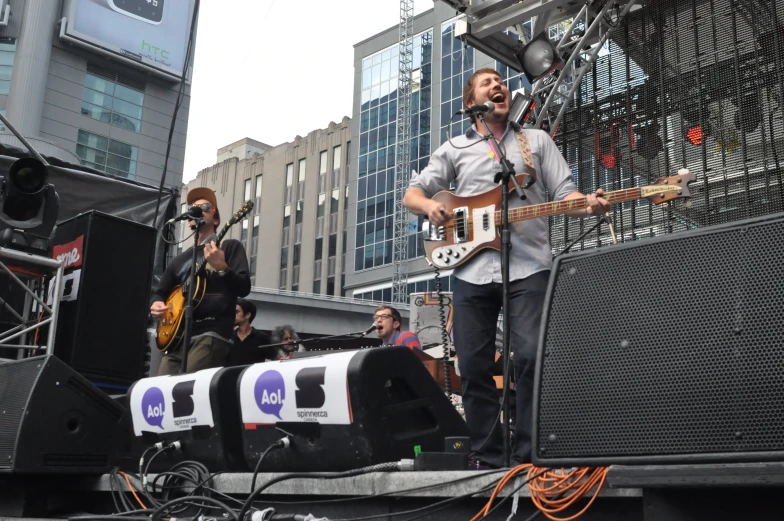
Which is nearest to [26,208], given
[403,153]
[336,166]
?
[403,153]

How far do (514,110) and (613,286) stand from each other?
390 centimetres

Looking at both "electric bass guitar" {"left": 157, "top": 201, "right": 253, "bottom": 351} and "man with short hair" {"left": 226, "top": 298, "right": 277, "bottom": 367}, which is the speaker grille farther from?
"man with short hair" {"left": 226, "top": 298, "right": 277, "bottom": 367}

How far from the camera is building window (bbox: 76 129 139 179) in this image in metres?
28.9

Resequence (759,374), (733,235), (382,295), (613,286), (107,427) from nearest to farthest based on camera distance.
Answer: (759,374)
(733,235)
(613,286)
(107,427)
(382,295)

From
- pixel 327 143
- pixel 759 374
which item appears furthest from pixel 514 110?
pixel 327 143

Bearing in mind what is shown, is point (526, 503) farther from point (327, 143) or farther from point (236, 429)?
point (327, 143)

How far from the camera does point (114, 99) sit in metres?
30.3

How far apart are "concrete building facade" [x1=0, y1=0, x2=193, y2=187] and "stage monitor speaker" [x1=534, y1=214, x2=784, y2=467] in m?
26.8

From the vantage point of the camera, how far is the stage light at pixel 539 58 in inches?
225

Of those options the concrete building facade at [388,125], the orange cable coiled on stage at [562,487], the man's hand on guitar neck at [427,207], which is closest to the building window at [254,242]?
the concrete building facade at [388,125]

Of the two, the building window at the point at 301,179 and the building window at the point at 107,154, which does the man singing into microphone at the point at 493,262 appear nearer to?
the building window at the point at 107,154

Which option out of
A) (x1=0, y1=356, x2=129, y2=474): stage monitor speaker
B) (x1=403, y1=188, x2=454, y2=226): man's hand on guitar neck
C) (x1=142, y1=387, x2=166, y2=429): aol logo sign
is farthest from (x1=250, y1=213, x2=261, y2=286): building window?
(x1=403, y1=188, x2=454, y2=226): man's hand on guitar neck

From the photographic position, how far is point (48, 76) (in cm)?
2822

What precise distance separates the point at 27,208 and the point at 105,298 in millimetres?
946
